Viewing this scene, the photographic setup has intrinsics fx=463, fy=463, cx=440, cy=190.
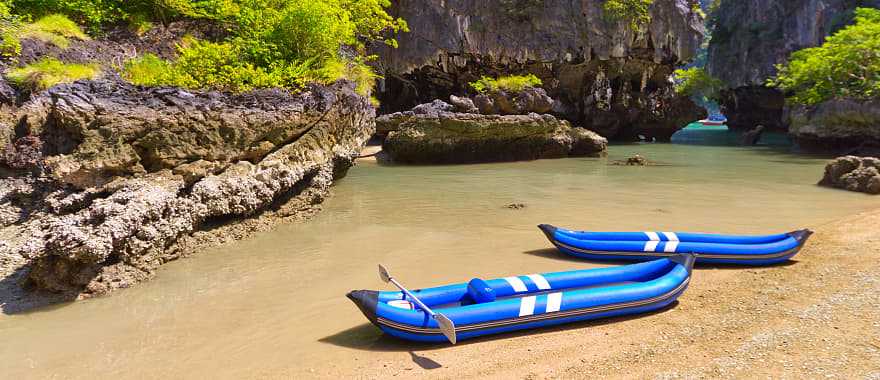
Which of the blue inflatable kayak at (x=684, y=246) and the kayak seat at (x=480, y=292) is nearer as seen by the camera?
the kayak seat at (x=480, y=292)

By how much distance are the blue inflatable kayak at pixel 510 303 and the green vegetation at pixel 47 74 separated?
19.8 feet

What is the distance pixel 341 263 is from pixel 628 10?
26064 millimetres

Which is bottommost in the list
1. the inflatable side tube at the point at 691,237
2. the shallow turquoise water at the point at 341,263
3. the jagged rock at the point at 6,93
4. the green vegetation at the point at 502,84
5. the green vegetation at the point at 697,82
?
the shallow turquoise water at the point at 341,263

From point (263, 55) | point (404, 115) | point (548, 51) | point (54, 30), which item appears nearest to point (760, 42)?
point (548, 51)

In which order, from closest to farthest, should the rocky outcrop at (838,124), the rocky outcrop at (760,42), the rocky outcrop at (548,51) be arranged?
the rocky outcrop at (838,124) < the rocky outcrop at (548,51) < the rocky outcrop at (760,42)

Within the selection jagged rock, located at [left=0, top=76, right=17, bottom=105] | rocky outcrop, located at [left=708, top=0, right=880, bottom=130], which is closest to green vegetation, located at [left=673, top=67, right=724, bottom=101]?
rocky outcrop, located at [left=708, top=0, right=880, bottom=130]

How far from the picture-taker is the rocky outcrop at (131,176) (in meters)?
5.21

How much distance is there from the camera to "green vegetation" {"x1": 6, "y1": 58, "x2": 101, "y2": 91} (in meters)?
6.62

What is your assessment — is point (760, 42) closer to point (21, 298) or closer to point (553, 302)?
point (553, 302)

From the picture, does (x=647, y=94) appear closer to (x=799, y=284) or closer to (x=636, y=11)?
(x=636, y=11)

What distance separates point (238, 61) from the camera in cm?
847

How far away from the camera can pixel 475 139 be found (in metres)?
19.8

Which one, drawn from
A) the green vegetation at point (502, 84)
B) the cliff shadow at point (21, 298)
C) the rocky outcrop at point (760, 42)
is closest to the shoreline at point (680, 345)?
the cliff shadow at point (21, 298)

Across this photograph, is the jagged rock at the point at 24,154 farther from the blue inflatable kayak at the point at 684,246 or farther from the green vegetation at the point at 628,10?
the green vegetation at the point at 628,10
